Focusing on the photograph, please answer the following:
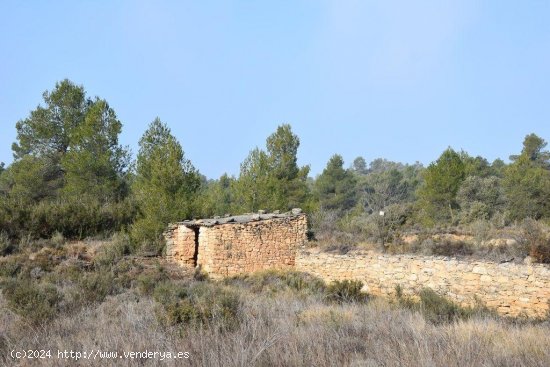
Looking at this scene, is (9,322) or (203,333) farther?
(9,322)

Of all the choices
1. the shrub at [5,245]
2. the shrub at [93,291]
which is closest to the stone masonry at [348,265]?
the shrub at [93,291]

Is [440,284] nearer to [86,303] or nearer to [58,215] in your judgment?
[86,303]

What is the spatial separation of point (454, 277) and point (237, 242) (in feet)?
23.4

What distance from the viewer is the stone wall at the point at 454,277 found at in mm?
9391

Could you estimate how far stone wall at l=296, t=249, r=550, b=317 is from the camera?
370 inches

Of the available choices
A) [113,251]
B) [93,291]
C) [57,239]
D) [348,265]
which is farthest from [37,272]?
[348,265]

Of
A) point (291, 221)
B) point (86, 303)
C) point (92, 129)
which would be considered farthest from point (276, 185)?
point (86, 303)

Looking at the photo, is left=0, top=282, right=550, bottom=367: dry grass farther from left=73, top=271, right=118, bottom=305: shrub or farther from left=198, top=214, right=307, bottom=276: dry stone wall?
left=198, top=214, right=307, bottom=276: dry stone wall

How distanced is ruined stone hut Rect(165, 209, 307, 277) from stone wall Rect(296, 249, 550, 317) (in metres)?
1.57

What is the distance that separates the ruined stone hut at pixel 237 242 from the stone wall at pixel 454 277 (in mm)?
1566

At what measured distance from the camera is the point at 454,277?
35.8 ft

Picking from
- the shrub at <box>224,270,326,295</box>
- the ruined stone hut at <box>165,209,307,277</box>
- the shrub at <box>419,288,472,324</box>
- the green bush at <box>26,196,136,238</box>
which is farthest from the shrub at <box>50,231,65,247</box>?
the shrub at <box>419,288,472,324</box>

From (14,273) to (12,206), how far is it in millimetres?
6575

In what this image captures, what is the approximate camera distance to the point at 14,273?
1316 centimetres
